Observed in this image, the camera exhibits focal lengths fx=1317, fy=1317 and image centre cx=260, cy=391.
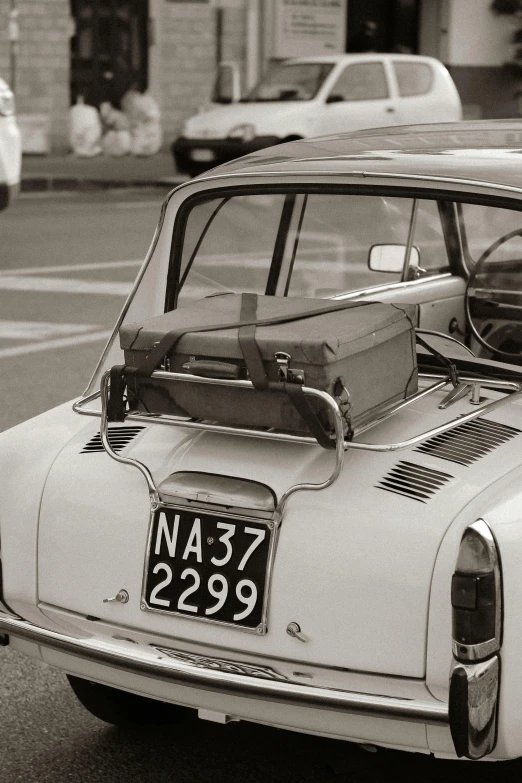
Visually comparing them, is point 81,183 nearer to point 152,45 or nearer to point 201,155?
point 201,155

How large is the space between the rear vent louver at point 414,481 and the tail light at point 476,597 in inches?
7.1

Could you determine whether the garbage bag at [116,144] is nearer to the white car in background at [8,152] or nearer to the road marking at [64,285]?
the white car in background at [8,152]

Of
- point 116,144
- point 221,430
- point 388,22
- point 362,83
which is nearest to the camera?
point 221,430

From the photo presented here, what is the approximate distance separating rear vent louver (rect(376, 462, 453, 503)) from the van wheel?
1.01m

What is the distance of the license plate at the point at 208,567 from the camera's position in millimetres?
2740

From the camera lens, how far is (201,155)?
60.0 ft

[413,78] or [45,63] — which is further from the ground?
[413,78]

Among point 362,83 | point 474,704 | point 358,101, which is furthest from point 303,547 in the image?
point 362,83

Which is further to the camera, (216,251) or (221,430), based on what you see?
(216,251)

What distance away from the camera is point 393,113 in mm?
18438

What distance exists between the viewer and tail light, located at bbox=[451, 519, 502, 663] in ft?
8.28

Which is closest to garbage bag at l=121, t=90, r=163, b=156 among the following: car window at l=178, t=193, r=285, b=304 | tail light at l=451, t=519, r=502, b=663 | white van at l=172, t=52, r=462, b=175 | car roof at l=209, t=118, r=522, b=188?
white van at l=172, t=52, r=462, b=175

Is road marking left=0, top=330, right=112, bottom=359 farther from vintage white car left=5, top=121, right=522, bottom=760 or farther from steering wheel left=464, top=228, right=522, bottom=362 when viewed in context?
vintage white car left=5, top=121, right=522, bottom=760

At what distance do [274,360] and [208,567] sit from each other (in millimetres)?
459
